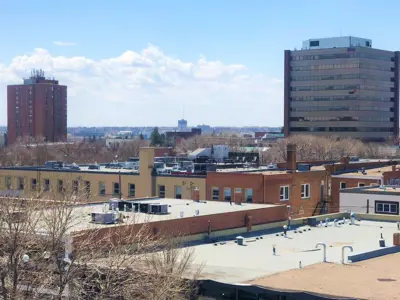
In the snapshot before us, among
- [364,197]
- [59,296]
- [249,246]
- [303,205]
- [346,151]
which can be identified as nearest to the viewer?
[59,296]

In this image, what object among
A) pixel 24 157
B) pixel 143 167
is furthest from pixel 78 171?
pixel 24 157

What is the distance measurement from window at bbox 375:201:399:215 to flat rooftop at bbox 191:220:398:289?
38.6 feet

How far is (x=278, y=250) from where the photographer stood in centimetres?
3972

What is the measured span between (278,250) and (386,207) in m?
24.5

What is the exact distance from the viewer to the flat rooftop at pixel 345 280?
3002 centimetres

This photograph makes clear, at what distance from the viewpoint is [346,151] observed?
165375 millimetres

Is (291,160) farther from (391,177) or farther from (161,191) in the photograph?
(161,191)

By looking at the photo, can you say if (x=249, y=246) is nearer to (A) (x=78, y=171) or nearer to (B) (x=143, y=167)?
(B) (x=143, y=167)

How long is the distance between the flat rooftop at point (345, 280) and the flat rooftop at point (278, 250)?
80cm

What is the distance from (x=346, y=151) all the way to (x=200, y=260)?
13282 centimetres

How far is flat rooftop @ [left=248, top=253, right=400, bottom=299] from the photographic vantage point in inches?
1182

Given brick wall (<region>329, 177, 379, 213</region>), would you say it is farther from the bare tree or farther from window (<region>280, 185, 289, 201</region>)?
the bare tree

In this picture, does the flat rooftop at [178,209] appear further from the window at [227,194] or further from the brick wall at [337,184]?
the brick wall at [337,184]

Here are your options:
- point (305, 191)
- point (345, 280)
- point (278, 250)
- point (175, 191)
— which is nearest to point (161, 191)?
point (175, 191)
